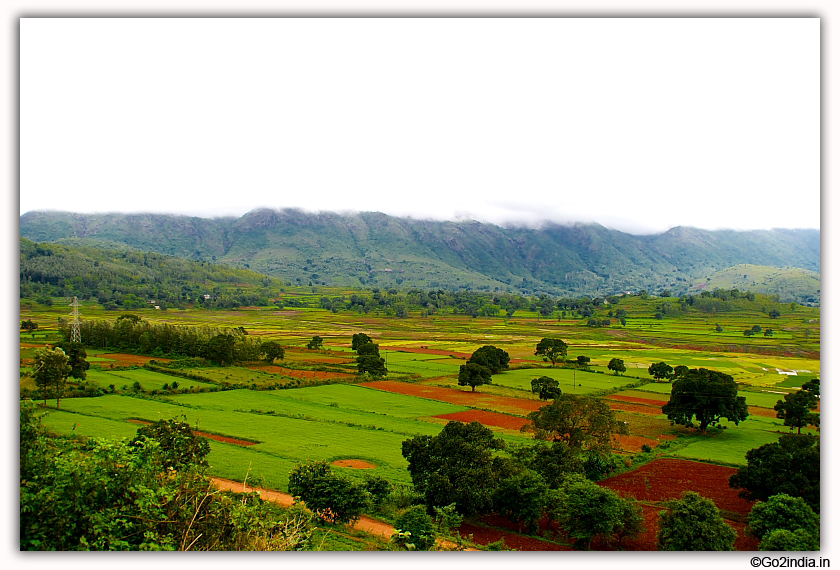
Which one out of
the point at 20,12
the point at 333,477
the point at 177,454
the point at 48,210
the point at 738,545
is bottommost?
the point at 738,545

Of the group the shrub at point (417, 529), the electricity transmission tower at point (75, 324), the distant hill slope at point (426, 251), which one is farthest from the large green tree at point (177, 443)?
the distant hill slope at point (426, 251)

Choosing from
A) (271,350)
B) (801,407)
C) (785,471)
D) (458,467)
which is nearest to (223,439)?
(271,350)

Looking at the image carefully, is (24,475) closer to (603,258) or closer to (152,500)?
(152,500)

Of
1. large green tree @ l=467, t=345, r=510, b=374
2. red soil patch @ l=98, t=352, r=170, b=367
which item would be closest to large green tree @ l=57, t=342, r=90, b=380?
red soil patch @ l=98, t=352, r=170, b=367

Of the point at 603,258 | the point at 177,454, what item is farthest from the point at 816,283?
the point at 603,258

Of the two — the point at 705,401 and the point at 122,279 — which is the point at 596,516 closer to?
the point at 705,401

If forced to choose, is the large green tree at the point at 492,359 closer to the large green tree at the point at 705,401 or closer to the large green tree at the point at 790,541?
the large green tree at the point at 705,401

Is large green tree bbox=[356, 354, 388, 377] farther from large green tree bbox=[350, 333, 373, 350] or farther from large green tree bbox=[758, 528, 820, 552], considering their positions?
large green tree bbox=[758, 528, 820, 552]
